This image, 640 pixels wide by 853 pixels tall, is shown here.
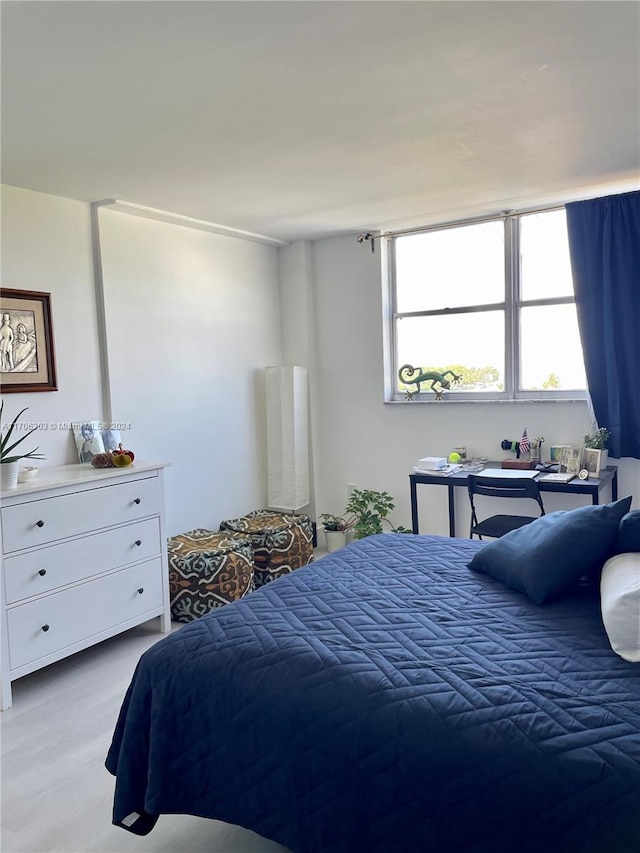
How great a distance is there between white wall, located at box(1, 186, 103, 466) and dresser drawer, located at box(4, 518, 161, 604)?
622mm

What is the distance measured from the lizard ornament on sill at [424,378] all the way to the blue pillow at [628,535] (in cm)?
256

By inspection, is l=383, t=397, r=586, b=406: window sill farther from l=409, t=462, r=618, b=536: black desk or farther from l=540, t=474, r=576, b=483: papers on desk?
l=540, t=474, r=576, b=483: papers on desk

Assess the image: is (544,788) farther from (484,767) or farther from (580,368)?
(580,368)

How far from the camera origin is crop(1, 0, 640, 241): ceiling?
6.21 feet

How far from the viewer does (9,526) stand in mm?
2762

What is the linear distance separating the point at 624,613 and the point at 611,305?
2.59 m

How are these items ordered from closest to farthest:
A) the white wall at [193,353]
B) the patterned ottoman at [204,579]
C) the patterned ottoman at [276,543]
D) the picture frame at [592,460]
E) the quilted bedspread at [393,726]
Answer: the quilted bedspread at [393,726]
the patterned ottoman at [204,579]
the picture frame at [592,460]
the white wall at [193,353]
the patterned ottoman at [276,543]

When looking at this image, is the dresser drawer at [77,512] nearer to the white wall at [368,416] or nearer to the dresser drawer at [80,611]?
the dresser drawer at [80,611]

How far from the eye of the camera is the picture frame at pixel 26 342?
3270mm

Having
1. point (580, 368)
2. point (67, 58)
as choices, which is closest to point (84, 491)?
point (67, 58)

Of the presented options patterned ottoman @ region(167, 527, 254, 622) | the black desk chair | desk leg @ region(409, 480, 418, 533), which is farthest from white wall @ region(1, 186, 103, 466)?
the black desk chair

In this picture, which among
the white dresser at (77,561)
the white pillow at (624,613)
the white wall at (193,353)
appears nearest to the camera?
the white pillow at (624,613)

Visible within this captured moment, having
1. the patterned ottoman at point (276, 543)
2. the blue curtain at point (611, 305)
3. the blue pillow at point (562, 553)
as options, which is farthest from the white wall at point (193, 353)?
the blue pillow at point (562, 553)

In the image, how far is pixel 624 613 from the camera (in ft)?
5.65
